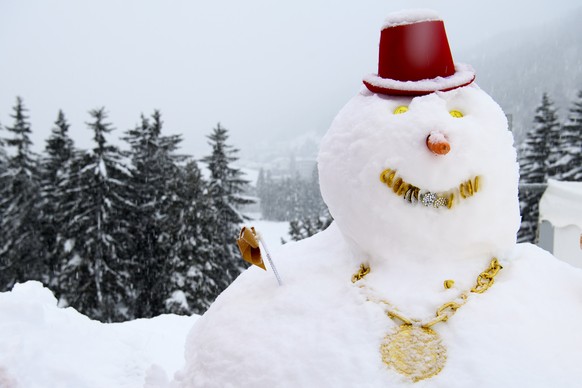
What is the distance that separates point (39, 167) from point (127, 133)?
4.34 m

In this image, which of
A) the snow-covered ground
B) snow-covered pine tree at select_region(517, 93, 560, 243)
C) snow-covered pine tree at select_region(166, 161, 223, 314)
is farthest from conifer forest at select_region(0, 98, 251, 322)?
snow-covered pine tree at select_region(517, 93, 560, 243)

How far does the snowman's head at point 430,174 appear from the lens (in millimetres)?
2334

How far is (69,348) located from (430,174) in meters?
4.49

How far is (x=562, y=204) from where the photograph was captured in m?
9.29

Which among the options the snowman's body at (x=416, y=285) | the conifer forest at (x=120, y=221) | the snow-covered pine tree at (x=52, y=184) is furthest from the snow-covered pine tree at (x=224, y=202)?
the snowman's body at (x=416, y=285)

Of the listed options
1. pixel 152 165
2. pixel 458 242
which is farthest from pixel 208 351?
pixel 152 165

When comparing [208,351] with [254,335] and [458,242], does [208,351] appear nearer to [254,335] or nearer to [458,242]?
[254,335]

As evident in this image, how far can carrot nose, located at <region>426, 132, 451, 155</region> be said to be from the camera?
222 centimetres

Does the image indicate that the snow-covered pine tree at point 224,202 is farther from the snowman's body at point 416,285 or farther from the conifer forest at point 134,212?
the snowman's body at point 416,285

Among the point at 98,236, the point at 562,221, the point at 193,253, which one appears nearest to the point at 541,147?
the point at 562,221

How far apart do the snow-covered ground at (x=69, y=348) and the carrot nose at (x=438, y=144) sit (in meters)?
3.55

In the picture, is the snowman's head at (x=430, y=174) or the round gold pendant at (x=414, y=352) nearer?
the round gold pendant at (x=414, y=352)

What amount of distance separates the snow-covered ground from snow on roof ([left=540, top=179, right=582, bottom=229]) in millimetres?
7137

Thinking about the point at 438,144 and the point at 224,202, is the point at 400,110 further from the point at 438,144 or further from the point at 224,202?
the point at 224,202
